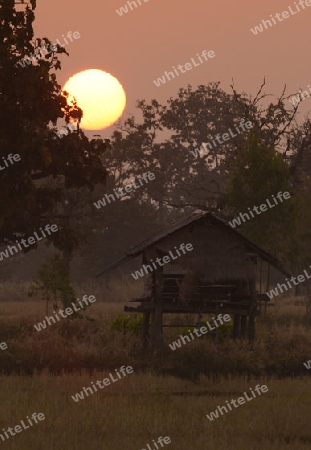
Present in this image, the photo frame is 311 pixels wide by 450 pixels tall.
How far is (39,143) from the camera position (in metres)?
26.9

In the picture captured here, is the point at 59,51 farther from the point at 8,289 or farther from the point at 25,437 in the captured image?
the point at 8,289

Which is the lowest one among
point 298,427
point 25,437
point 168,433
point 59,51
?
point 298,427

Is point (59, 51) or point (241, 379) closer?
point (241, 379)

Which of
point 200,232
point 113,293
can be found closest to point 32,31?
point 200,232

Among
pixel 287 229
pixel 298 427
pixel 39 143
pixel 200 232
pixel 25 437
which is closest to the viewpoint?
pixel 25 437

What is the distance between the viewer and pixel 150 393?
2178 cm

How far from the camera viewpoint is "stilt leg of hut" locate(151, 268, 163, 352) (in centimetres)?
2838

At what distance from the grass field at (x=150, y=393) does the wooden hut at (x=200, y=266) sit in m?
1.27

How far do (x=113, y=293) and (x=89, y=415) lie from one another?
4495 centimetres

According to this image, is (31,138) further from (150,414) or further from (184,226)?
(150,414)
